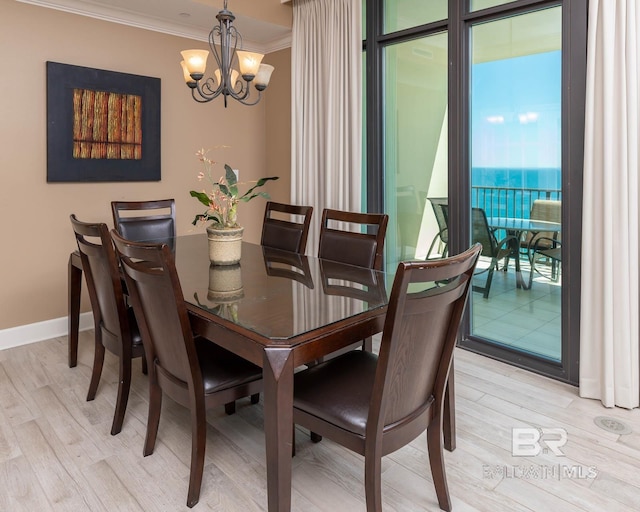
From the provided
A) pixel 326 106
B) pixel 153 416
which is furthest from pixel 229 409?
pixel 326 106

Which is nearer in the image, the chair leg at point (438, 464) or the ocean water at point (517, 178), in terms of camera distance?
the chair leg at point (438, 464)

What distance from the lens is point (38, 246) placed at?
142 inches

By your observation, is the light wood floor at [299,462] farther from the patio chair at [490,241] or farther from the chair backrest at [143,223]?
the chair backrest at [143,223]

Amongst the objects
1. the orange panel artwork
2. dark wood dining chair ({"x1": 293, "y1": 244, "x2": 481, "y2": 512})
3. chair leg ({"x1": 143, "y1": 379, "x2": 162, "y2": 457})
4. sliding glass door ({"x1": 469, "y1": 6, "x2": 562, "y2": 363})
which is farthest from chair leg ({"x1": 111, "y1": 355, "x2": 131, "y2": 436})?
sliding glass door ({"x1": 469, "y1": 6, "x2": 562, "y2": 363})

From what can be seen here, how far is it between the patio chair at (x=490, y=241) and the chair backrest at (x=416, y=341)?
1.68 meters

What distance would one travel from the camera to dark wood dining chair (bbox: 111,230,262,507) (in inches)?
67.0

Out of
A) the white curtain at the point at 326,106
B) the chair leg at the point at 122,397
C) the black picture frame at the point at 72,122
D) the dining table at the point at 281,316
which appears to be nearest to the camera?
the dining table at the point at 281,316

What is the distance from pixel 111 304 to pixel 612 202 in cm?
261

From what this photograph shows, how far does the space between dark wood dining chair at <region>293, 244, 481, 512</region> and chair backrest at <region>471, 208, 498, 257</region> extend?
1.71 metres

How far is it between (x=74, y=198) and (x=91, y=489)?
2.50 meters

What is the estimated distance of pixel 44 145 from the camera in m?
3.55

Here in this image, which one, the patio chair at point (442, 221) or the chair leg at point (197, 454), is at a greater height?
the patio chair at point (442, 221)

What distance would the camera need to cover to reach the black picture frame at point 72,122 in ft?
11.6

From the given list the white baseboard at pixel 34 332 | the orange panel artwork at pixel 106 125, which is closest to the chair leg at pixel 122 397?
the white baseboard at pixel 34 332
